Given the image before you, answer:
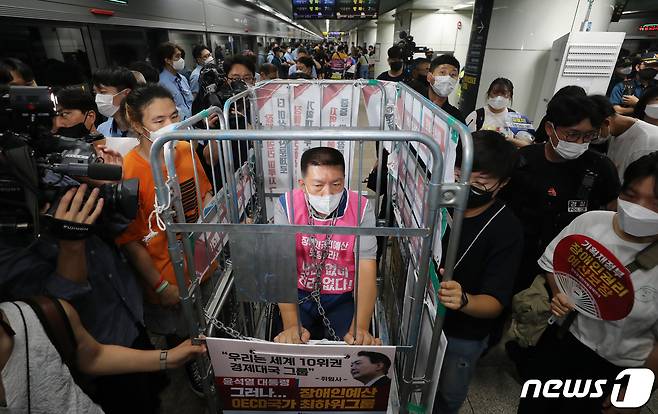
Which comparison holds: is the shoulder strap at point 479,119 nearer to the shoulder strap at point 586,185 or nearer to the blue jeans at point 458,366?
the shoulder strap at point 586,185

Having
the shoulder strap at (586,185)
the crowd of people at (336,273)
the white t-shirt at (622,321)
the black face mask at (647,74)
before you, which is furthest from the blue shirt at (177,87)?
the black face mask at (647,74)

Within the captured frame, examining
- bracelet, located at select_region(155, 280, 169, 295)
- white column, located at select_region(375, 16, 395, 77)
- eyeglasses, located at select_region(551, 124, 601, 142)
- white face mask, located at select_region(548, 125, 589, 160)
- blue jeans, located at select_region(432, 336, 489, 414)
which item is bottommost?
blue jeans, located at select_region(432, 336, 489, 414)

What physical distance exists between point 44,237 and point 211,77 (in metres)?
2.84

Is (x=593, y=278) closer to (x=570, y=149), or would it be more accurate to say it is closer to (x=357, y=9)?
(x=570, y=149)

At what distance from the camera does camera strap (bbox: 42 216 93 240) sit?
1016 millimetres

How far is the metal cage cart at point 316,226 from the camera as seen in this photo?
3.19 feet

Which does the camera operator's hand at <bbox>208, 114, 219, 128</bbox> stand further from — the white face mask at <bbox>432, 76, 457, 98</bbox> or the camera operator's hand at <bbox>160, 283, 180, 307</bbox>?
the white face mask at <bbox>432, 76, 457, 98</bbox>

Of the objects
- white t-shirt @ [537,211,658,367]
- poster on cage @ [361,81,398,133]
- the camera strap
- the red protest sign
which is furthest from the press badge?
the camera strap

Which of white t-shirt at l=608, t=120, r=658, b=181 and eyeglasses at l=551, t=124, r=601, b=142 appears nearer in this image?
eyeglasses at l=551, t=124, r=601, b=142

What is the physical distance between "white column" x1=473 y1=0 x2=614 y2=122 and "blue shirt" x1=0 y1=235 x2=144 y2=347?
5.28 m

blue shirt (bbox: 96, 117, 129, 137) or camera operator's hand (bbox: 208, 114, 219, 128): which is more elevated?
camera operator's hand (bbox: 208, 114, 219, 128)

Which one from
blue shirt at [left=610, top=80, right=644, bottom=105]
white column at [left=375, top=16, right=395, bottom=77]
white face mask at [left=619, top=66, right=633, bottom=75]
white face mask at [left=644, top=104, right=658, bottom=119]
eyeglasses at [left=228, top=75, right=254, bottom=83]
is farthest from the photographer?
white column at [left=375, top=16, right=395, bottom=77]

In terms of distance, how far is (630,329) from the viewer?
133 cm

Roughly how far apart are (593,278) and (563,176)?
0.76 metres
